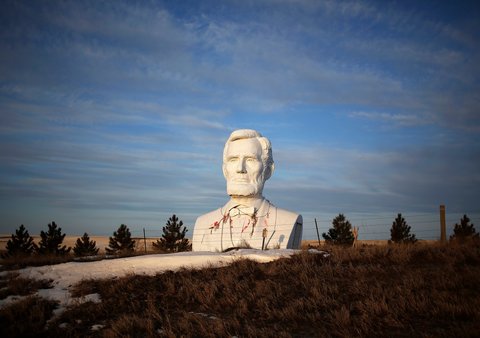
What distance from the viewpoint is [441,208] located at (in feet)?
43.0

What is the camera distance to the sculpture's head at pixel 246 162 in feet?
41.0

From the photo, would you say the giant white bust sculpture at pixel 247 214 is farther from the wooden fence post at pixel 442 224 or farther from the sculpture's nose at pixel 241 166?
the wooden fence post at pixel 442 224

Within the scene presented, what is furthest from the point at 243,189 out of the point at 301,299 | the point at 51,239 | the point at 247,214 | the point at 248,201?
the point at 51,239

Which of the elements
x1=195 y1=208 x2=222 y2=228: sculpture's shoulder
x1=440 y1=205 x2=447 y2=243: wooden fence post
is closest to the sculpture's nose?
x1=195 y1=208 x2=222 y2=228: sculpture's shoulder

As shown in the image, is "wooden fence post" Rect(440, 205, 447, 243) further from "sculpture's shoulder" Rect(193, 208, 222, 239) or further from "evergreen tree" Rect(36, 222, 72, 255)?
"evergreen tree" Rect(36, 222, 72, 255)

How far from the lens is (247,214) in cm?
1253

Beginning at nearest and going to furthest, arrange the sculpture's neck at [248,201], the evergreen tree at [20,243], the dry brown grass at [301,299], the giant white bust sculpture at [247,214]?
the dry brown grass at [301,299], the giant white bust sculpture at [247,214], the sculpture's neck at [248,201], the evergreen tree at [20,243]

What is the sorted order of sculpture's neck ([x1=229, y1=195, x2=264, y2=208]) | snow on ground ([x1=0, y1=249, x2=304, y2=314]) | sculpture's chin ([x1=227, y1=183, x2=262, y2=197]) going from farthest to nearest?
sculpture's neck ([x1=229, y1=195, x2=264, y2=208]), sculpture's chin ([x1=227, y1=183, x2=262, y2=197]), snow on ground ([x1=0, y1=249, x2=304, y2=314])

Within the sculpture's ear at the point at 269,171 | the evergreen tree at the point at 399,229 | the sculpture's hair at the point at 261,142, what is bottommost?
the evergreen tree at the point at 399,229

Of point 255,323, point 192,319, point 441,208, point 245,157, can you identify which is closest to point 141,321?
point 192,319

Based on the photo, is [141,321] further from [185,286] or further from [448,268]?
[448,268]

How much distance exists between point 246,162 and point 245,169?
0.22m

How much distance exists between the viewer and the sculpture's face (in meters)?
12.5

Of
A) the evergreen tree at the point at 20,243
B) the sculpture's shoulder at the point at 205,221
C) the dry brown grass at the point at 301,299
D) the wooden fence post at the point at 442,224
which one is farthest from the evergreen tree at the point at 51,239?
the wooden fence post at the point at 442,224
